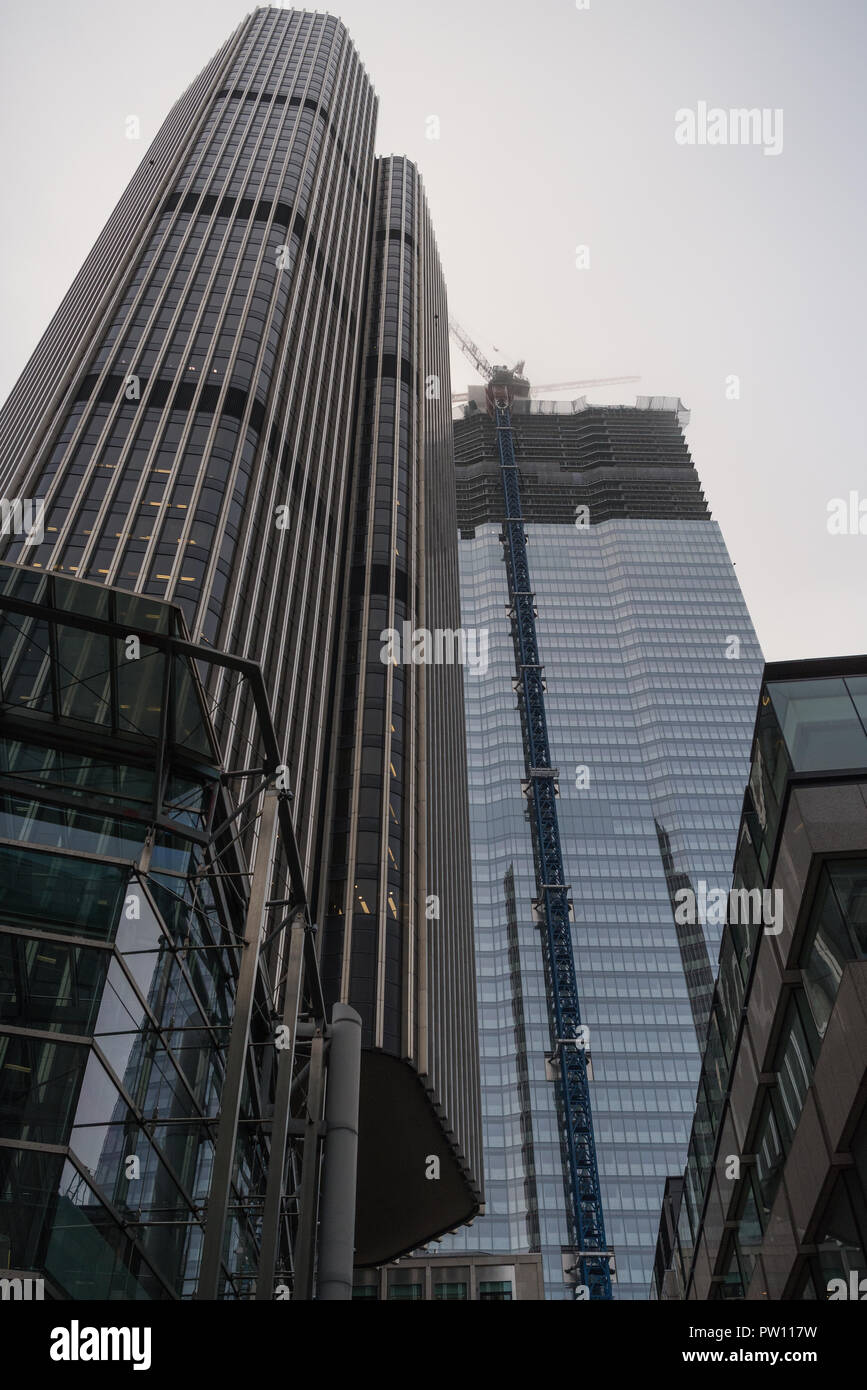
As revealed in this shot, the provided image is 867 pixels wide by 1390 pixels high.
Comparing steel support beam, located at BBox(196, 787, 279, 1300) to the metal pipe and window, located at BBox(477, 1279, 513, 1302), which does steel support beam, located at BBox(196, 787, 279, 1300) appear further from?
window, located at BBox(477, 1279, 513, 1302)

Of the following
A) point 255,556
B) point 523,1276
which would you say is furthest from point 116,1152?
point 523,1276

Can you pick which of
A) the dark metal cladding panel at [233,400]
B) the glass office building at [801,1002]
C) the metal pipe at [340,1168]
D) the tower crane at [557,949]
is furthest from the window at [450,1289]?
the glass office building at [801,1002]

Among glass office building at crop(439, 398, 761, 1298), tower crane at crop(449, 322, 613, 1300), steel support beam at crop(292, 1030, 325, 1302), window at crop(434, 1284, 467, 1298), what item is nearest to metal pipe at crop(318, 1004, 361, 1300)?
steel support beam at crop(292, 1030, 325, 1302)

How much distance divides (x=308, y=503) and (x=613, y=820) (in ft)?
276

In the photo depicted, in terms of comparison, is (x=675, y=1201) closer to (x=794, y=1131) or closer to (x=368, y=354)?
(x=794, y=1131)

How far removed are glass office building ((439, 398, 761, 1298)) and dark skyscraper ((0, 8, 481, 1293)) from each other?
3402cm

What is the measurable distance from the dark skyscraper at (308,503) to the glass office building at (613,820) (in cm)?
3402

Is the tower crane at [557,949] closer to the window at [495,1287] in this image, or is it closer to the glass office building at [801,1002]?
the window at [495,1287]

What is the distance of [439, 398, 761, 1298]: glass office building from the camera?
113875 mm

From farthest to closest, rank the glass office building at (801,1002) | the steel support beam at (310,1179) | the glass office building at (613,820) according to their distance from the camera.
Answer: the glass office building at (613,820) → the steel support beam at (310,1179) → the glass office building at (801,1002)

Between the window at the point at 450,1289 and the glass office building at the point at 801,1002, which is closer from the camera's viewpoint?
the glass office building at the point at 801,1002

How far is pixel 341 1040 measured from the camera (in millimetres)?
26109

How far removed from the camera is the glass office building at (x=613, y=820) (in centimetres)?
11388
